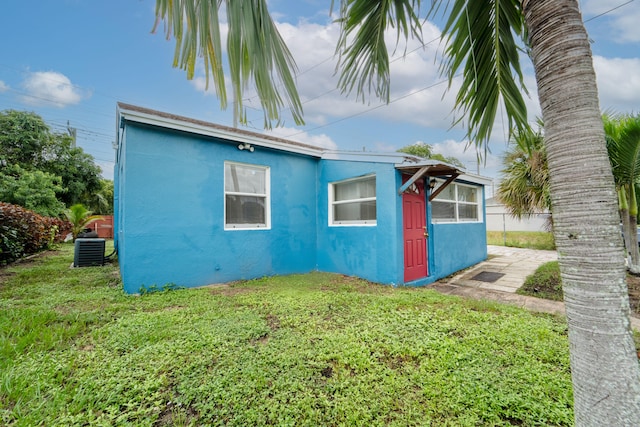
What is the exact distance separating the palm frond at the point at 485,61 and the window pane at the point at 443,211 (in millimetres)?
5033

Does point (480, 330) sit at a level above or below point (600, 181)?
below

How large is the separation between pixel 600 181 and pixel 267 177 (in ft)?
19.4

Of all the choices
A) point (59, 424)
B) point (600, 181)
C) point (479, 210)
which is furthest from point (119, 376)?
point (479, 210)

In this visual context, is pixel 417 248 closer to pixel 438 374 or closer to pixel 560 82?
pixel 438 374

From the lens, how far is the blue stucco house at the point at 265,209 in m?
4.80

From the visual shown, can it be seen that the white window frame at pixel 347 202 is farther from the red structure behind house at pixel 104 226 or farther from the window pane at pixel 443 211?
the red structure behind house at pixel 104 226

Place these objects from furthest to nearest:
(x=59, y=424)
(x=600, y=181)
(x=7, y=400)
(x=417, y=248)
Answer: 1. (x=417, y=248)
2. (x=7, y=400)
3. (x=59, y=424)
4. (x=600, y=181)

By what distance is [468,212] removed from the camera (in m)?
8.63

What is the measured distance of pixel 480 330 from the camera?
316 cm

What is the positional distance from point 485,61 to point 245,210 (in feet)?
17.0

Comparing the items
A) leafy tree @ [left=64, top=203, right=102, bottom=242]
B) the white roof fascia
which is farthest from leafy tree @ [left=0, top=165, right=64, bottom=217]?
the white roof fascia

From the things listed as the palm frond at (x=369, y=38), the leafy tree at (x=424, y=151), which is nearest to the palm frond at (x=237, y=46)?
the palm frond at (x=369, y=38)

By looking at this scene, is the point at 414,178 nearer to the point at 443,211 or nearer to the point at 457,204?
the point at 443,211

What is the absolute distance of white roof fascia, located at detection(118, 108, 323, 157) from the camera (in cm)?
456
